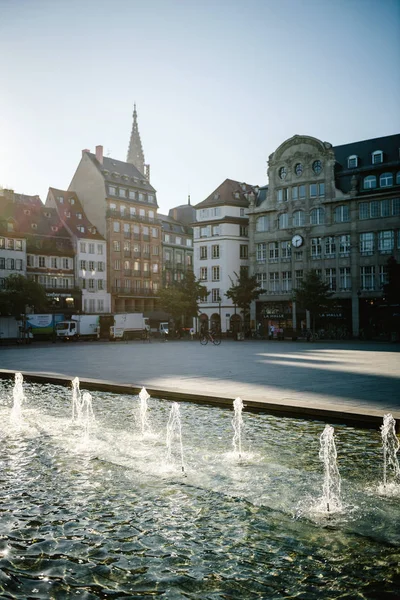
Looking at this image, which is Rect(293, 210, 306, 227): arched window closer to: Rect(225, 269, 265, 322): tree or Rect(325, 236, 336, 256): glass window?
Rect(325, 236, 336, 256): glass window

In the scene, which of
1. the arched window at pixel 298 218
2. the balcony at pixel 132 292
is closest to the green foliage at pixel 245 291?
the arched window at pixel 298 218

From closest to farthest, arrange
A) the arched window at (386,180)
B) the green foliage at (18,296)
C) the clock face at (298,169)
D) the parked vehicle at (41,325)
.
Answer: the green foliage at (18,296), the parked vehicle at (41,325), the arched window at (386,180), the clock face at (298,169)

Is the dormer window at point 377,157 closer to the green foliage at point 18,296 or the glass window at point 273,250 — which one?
the glass window at point 273,250

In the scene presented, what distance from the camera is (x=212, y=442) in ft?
30.9

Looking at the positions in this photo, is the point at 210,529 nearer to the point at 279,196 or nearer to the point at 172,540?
the point at 172,540

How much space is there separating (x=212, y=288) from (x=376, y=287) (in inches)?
970

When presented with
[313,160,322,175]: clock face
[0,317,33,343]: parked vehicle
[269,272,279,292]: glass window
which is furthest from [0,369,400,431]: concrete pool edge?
[269,272,279,292]: glass window

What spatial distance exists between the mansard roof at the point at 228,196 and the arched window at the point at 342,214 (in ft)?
57.5

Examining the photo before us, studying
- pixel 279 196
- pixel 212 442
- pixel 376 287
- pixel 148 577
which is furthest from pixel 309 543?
pixel 279 196

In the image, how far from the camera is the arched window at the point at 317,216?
2534 inches

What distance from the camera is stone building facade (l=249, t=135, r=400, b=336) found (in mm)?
59656

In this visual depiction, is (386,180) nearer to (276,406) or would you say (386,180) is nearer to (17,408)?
(276,406)

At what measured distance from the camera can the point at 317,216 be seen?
64750mm

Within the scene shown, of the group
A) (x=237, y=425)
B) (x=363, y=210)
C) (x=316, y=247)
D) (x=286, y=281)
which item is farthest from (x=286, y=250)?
(x=237, y=425)
